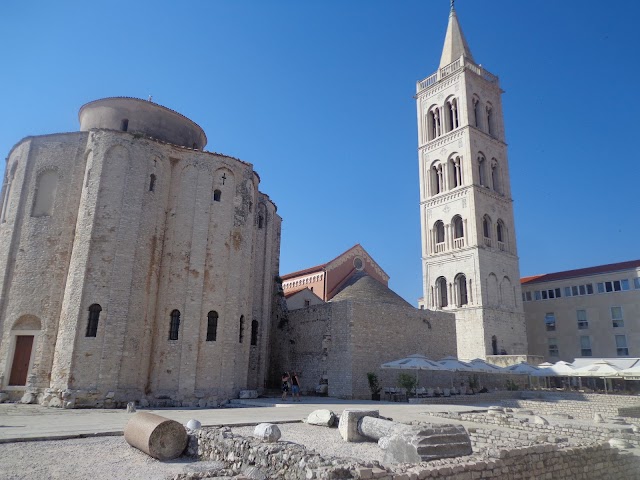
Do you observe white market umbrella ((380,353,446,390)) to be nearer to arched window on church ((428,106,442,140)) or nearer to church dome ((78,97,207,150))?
church dome ((78,97,207,150))

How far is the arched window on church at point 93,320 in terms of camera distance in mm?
18938

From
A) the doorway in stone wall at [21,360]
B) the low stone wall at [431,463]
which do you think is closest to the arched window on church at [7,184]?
the doorway in stone wall at [21,360]

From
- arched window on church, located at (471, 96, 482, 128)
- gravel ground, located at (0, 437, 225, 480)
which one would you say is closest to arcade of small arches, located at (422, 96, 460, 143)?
arched window on church, located at (471, 96, 482, 128)

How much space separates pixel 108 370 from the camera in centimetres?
1856

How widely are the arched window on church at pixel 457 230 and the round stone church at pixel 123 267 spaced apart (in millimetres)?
21855

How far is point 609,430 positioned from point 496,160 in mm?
35391

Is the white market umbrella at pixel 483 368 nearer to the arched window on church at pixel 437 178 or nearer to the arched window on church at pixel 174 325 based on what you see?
the arched window on church at pixel 174 325

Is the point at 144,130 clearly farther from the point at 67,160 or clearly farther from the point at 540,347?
the point at 540,347

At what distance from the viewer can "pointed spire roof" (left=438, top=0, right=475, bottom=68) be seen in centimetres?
4456

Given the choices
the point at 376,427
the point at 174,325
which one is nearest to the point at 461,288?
the point at 174,325

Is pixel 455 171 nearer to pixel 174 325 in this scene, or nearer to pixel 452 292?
pixel 452 292

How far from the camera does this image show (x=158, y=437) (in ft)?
29.7

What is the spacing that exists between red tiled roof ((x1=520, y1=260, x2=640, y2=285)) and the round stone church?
3332cm

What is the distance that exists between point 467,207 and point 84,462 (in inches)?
1397
